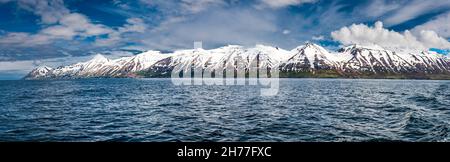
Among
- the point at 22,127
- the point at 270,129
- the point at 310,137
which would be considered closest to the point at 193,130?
the point at 270,129

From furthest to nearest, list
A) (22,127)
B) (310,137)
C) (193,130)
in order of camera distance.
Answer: (22,127) → (193,130) → (310,137)
